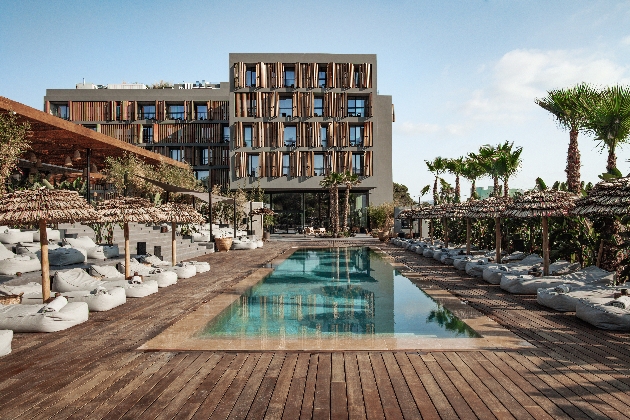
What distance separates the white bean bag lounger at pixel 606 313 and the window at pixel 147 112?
4089 cm

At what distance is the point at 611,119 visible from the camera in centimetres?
1126

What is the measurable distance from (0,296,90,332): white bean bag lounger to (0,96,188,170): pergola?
24.5 ft

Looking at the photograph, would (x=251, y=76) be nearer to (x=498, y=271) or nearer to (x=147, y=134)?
(x=147, y=134)

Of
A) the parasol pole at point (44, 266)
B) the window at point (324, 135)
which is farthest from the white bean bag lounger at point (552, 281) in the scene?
the window at point (324, 135)

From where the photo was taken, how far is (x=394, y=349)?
5727 mm

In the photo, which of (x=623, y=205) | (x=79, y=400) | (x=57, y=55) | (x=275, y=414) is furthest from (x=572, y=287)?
(x=57, y=55)

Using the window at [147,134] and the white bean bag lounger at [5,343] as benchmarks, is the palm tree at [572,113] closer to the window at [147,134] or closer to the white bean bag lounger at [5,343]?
the white bean bag lounger at [5,343]

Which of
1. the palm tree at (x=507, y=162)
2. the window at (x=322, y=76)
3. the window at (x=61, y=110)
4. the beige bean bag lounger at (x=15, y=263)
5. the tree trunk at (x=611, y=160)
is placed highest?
the window at (x=322, y=76)

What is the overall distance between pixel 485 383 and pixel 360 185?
33.6 m

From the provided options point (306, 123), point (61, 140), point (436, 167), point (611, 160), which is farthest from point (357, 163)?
point (611, 160)

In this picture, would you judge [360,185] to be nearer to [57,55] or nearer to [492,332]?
[57,55]

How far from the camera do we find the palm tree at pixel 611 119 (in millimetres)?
11016

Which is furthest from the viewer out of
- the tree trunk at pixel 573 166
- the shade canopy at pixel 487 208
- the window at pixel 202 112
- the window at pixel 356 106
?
the window at pixel 202 112

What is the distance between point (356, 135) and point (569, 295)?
31.6 meters
